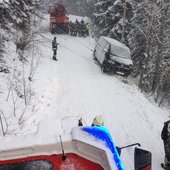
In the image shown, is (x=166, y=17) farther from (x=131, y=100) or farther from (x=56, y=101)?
(x=56, y=101)

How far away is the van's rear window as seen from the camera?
3213mm

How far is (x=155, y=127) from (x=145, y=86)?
15.1 metres

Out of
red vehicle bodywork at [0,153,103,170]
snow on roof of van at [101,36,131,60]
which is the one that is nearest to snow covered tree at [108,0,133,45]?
snow on roof of van at [101,36,131,60]

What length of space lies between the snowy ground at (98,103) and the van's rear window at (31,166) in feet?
19.1

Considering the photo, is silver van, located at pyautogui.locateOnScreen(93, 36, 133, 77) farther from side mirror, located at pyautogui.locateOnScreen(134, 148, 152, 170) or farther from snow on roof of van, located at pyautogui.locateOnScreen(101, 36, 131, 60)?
side mirror, located at pyautogui.locateOnScreen(134, 148, 152, 170)

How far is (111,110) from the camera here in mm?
13430

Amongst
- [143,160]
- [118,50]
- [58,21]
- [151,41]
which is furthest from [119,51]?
[143,160]

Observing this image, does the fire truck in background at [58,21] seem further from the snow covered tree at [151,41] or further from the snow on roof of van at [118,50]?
the snow on roof of van at [118,50]

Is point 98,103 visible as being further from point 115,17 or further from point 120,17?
point 115,17

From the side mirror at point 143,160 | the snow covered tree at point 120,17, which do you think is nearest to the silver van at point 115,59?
the snow covered tree at point 120,17

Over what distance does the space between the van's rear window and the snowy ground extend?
5.83 metres

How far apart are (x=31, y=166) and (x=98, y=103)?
1098cm

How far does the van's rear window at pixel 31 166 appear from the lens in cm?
321

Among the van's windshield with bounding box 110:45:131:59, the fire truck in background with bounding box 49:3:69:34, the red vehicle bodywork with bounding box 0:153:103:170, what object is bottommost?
the fire truck in background with bounding box 49:3:69:34
